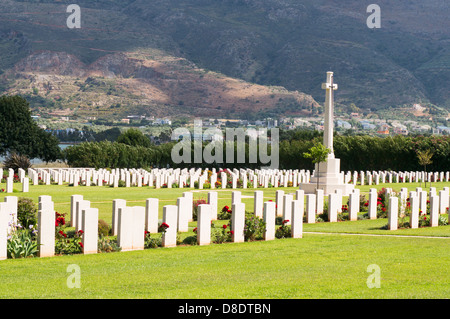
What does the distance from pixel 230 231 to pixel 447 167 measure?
48.2m

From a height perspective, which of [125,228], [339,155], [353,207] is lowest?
[353,207]

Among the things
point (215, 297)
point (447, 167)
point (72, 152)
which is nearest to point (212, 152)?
point (72, 152)

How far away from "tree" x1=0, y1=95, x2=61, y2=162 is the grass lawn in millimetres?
53941

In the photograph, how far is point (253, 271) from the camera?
11891mm

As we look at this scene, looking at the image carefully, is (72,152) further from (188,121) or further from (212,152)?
(188,121)

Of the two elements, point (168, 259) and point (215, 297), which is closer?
point (215, 297)

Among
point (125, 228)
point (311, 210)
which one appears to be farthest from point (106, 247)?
point (311, 210)

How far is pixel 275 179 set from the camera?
44.5 meters

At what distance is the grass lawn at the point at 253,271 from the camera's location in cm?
997

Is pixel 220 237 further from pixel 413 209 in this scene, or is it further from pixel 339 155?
pixel 339 155

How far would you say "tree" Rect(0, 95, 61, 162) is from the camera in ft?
216

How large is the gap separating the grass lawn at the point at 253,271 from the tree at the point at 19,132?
2124 inches

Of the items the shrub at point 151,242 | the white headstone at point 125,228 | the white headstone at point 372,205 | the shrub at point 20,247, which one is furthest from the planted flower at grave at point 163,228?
the white headstone at point 372,205

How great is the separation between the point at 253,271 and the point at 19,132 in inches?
2290
